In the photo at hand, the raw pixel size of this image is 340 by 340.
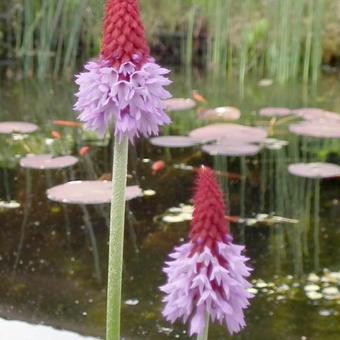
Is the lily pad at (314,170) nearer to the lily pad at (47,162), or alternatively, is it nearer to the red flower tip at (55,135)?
the lily pad at (47,162)

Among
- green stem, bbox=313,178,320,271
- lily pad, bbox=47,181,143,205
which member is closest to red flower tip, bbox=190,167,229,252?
green stem, bbox=313,178,320,271

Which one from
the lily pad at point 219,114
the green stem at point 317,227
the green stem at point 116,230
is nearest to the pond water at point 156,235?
the green stem at point 317,227

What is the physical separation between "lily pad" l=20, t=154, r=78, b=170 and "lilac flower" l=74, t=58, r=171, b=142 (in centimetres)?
232

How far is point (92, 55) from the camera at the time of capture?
7543 mm

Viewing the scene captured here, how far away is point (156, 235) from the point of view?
120 inches

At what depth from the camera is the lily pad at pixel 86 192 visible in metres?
3.22

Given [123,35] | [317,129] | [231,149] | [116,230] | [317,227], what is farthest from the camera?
[317,129]

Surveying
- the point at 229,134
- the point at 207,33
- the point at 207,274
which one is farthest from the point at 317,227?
the point at 207,33

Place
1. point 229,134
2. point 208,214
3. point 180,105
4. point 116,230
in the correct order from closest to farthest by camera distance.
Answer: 1. point 208,214
2. point 116,230
3. point 229,134
4. point 180,105

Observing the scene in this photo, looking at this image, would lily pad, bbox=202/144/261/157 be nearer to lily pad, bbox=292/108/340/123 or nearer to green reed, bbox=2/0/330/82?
lily pad, bbox=292/108/340/123

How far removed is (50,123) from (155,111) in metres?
3.48

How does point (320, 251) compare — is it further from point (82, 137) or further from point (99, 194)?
point (82, 137)

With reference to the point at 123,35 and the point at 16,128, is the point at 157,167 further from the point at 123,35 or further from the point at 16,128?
the point at 123,35

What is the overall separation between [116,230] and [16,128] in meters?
3.07
